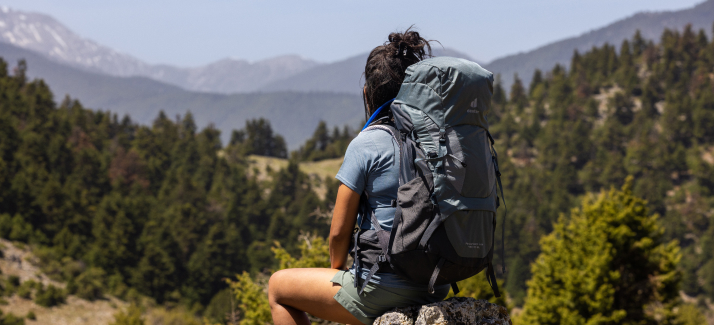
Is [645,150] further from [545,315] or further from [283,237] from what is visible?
[545,315]

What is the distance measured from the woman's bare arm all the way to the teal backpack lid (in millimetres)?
479

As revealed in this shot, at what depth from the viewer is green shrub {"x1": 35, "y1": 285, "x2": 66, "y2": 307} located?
149 ft

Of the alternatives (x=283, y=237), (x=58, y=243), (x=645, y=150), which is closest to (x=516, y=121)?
(x=645, y=150)

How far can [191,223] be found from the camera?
7319 cm

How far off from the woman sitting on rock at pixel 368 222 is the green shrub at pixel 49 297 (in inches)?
2027

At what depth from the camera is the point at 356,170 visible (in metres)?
2.34

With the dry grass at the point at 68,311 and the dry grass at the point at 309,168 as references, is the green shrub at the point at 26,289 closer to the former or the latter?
the dry grass at the point at 68,311

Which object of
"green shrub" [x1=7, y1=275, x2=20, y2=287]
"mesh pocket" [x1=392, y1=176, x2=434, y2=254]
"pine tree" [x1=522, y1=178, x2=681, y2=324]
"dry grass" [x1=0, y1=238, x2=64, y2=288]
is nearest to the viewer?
"mesh pocket" [x1=392, y1=176, x2=434, y2=254]

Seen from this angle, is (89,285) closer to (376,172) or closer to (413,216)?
(376,172)

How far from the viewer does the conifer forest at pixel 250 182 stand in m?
64.6

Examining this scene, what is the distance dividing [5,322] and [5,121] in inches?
1786

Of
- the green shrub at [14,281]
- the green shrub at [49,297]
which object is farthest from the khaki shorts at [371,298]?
the green shrub at [14,281]

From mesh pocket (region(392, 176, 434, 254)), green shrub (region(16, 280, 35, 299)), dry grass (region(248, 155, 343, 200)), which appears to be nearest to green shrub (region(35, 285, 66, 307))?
green shrub (region(16, 280, 35, 299))

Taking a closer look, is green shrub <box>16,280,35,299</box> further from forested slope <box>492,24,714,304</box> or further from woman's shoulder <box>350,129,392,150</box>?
forested slope <box>492,24,714,304</box>
